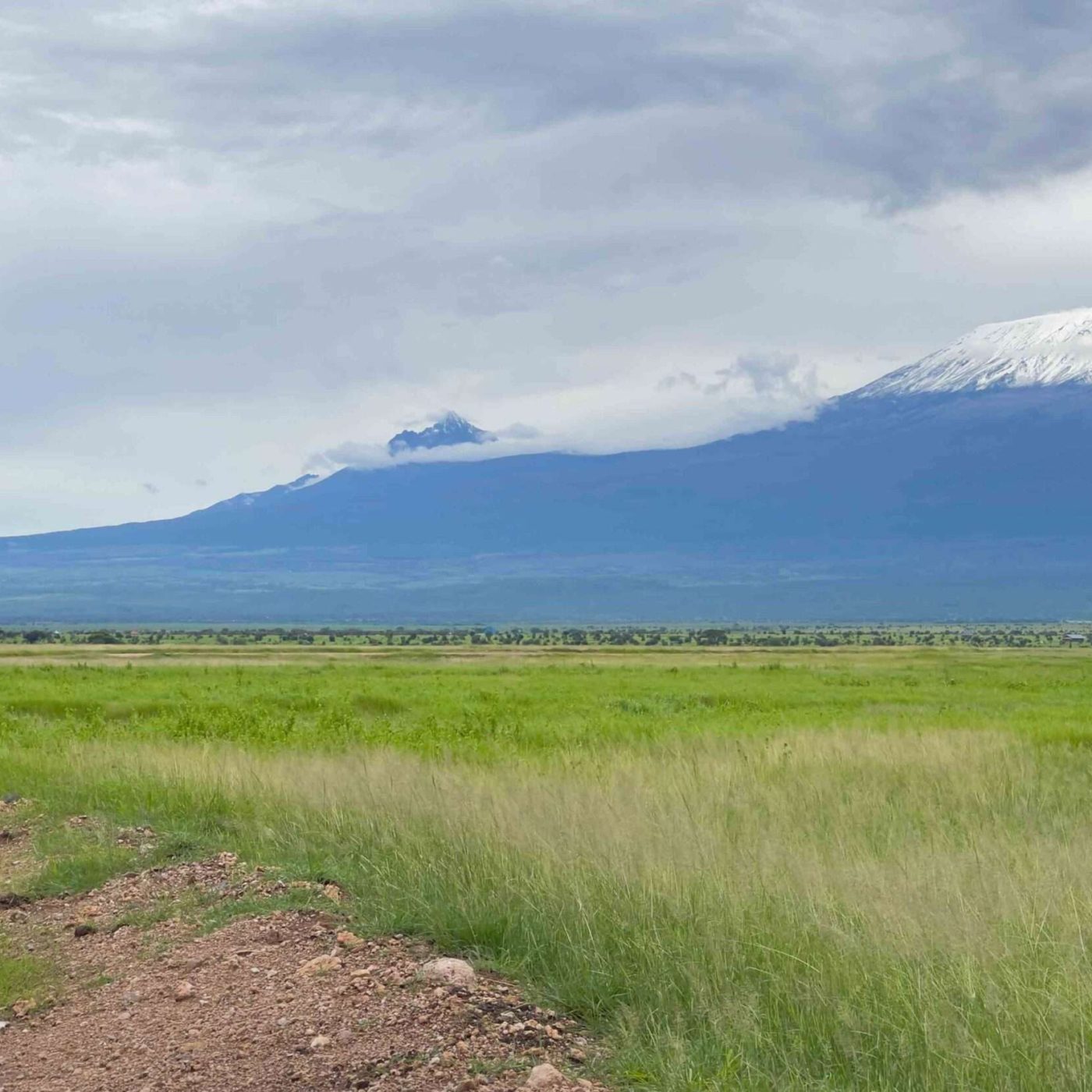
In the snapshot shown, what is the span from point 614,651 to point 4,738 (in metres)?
70.8

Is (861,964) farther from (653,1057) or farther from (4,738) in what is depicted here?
(4,738)

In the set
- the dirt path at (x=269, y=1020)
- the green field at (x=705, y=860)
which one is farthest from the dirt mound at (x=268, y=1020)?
the green field at (x=705, y=860)

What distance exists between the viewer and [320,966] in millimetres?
6855

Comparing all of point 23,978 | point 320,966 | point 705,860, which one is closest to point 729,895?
point 705,860

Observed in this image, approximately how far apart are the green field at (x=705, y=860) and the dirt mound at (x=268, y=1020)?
13.7 inches

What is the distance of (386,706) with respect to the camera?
3297cm

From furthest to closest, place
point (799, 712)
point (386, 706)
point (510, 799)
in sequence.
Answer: point (386, 706)
point (799, 712)
point (510, 799)

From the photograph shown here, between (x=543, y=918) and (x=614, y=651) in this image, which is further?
(x=614, y=651)

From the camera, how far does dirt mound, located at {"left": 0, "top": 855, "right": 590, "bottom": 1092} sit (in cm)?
561

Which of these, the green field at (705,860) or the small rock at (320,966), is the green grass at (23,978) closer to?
the small rock at (320,966)

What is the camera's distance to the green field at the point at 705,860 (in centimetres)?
554

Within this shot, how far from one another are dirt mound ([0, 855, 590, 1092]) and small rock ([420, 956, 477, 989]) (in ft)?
0.16

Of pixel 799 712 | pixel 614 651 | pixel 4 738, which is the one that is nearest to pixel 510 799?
pixel 4 738

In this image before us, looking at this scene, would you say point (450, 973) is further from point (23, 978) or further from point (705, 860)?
point (23, 978)
